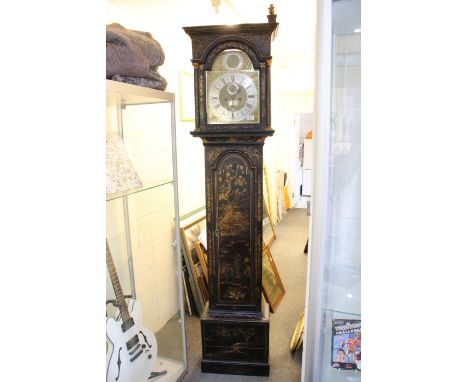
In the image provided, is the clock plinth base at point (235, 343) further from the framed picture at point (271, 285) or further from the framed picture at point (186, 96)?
the framed picture at point (186, 96)

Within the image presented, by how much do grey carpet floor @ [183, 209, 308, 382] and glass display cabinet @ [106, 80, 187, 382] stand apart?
214 mm

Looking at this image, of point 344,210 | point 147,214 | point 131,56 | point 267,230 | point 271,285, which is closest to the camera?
point 344,210

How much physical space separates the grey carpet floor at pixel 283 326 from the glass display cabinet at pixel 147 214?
21cm

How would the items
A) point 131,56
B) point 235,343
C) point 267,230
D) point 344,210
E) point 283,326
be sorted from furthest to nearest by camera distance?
1. point 267,230
2. point 283,326
3. point 235,343
4. point 131,56
5. point 344,210

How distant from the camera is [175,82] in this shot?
99.4 inches

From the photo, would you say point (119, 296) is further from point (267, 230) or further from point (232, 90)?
point (267, 230)

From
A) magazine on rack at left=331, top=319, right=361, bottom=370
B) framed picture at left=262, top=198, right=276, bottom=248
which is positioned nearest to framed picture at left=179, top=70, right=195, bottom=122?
magazine on rack at left=331, top=319, right=361, bottom=370

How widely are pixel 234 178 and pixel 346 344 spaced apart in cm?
109

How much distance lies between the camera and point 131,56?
147 centimetres

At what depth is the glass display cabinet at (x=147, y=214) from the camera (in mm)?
1737

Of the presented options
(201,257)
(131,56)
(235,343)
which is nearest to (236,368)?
(235,343)

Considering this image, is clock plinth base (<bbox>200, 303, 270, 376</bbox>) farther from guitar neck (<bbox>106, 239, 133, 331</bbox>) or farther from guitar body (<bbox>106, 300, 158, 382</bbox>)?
guitar neck (<bbox>106, 239, 133, 331</bbox>)

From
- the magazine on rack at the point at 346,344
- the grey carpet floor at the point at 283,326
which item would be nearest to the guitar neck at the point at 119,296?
the grey carpet floor at the point at 283,326
